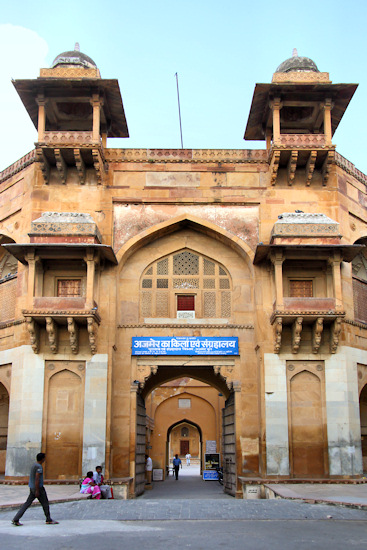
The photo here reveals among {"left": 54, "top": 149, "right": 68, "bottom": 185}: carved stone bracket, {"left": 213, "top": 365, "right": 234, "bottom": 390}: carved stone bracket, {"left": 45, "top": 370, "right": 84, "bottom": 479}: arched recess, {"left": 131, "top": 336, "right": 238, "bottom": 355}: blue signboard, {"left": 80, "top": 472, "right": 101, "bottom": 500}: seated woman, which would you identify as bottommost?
{"left": 80, "top": 472, "right": 101, "bottom": 500}: seated woman

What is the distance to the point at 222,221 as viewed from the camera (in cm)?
1634

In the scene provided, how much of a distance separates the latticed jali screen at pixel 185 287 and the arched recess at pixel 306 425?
2643 millimetres

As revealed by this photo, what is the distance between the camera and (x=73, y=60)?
56.5ft

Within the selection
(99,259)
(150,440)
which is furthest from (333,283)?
(150,440)

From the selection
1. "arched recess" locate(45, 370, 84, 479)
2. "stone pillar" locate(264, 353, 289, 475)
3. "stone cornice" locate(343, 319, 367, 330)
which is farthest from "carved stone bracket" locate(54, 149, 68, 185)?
"stone cornice" locate(343, 319, 367, 330)

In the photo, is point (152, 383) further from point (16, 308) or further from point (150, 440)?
point (150, 440)

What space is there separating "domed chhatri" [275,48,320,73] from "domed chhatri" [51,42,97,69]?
5.52 m

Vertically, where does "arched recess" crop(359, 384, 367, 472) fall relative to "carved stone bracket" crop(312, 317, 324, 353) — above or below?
below

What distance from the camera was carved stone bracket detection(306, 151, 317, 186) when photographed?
15.9m

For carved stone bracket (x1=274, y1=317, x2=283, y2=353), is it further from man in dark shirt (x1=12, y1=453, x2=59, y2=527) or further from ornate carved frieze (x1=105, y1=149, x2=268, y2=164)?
man in dark shirt (x1=12, y1=453, x2=59, y2=527)

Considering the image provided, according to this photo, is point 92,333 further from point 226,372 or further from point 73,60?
point 73,60

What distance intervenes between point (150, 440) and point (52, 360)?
43.5 ft

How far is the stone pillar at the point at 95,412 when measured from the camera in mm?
14414

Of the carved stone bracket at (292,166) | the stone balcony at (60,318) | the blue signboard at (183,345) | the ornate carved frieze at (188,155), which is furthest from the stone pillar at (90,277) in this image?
the carved stone bracket at (292,166)
